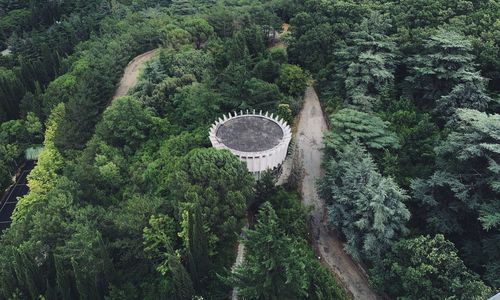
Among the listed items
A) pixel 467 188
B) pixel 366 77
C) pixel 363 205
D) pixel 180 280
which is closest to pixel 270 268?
pixel 180 280

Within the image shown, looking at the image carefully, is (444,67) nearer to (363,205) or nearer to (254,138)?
(363,205)

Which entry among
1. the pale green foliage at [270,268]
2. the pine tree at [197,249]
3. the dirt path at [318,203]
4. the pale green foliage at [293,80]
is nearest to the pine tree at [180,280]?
the pine tree at [197,249]

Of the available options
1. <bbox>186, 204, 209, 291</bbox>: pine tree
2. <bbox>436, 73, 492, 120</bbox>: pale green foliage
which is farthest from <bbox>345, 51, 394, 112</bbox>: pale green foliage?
<bbox>186, 204, 209, 291</bbox>: pine tree

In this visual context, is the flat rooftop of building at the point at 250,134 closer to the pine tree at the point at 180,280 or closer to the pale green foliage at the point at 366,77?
the pale green foliage at the point at 366,77

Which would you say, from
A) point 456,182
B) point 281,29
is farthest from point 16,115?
point 456,182

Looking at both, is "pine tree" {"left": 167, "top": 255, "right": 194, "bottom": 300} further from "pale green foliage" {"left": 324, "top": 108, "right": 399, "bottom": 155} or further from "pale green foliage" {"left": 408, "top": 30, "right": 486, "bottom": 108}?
"pale green foliage" {"left": 408, "top": 30, "right": 486, "bottom": 108}

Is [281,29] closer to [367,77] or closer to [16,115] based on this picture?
[367,77]
